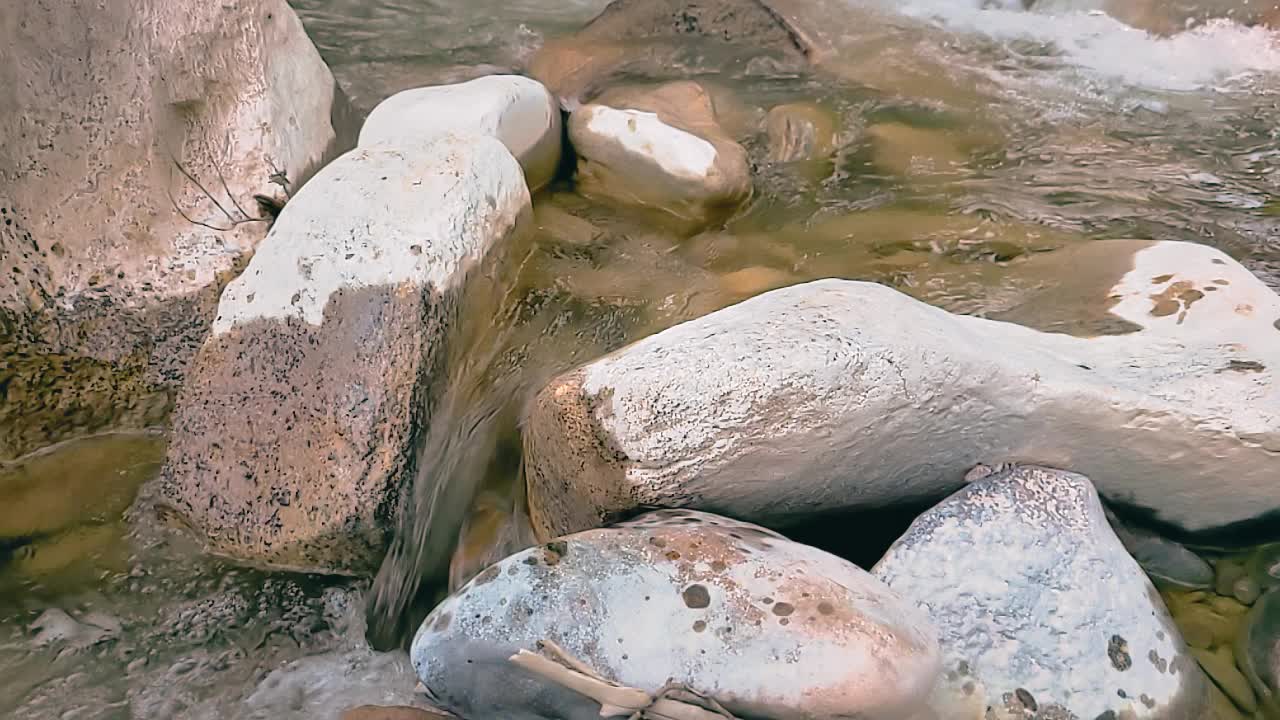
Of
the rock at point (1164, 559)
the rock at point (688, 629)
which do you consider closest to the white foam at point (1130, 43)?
the rock at point (1164, 559)

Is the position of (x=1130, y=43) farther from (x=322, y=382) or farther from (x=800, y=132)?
(x=322, y=382)

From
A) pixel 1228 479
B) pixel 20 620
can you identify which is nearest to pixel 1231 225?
pixel 1228 479

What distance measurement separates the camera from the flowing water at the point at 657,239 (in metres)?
2.52

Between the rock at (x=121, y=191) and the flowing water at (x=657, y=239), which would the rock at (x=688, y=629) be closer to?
the flowing water at (x=657, y=239)

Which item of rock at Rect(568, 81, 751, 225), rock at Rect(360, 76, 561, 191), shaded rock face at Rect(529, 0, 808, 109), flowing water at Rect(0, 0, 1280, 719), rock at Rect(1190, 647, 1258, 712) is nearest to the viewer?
rock at Rect(1190, 647, 1258, 712)

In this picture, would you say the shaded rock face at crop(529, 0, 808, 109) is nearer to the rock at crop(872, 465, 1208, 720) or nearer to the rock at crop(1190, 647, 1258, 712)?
the rock at crop(872, 465, 1208, 720)

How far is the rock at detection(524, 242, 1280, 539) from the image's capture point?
2293mm

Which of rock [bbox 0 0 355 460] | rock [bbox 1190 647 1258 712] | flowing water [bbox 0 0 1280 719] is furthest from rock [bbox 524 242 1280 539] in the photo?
rock [bbox 0 0 355 460]

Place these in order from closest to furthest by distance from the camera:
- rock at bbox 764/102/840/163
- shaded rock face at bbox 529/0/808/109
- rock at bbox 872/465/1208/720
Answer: rock at bbox 872/465/1208/720, rock at bbox 764/102/840/163, shaded rock face at bbox 529/0/808/109

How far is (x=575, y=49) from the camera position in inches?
217

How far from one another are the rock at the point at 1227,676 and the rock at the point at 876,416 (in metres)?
0.37

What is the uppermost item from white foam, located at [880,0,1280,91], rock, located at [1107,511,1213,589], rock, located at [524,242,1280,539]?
white foam, located at [880,0,1280,91]

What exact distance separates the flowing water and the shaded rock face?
14 centimetres

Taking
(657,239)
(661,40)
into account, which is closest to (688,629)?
(657,239)
